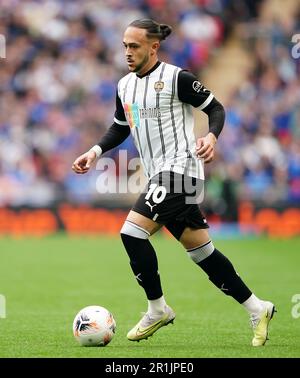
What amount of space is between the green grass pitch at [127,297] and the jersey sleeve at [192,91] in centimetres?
179

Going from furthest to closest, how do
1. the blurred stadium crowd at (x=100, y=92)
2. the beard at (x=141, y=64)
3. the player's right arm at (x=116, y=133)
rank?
the blurred stadium crowd at (x=100, y=92), the player's right arm at (x=116, y=133), the beard at (x=141, y=64)

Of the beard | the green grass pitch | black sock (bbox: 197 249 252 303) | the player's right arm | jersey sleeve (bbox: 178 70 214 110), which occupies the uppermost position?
the beard

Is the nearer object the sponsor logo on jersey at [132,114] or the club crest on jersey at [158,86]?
the club crest on jersey at [158,86]

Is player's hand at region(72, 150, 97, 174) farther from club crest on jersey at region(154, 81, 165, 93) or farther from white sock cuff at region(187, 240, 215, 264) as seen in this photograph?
white sock cuff at region(187, 240, 215, 264)

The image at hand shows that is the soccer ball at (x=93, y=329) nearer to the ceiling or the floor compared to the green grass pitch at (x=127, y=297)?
nearer to the ceiling

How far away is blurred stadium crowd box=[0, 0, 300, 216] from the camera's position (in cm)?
1992

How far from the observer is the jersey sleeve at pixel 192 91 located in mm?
7113

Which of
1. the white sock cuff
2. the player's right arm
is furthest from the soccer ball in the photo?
the player's right arm

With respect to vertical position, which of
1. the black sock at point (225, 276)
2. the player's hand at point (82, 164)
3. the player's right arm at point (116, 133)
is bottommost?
the black sock at point (225, 276)

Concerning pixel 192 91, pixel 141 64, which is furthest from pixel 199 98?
pixel 141 64

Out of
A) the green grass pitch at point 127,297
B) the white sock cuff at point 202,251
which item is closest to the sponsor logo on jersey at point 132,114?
the white sock cuff at point 202,251

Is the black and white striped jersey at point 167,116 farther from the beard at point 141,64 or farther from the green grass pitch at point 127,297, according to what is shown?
the green grass pitch at point 127,297

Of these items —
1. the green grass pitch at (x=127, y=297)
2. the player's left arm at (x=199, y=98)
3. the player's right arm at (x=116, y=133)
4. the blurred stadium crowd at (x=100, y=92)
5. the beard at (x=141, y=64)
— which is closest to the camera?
the green grass pitch at (x=127, y=297)
